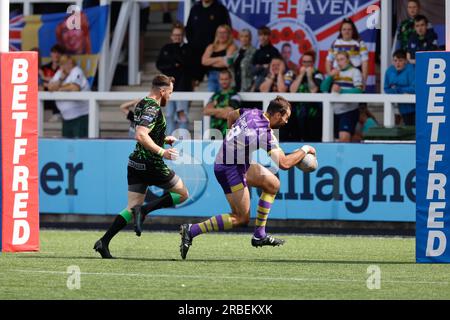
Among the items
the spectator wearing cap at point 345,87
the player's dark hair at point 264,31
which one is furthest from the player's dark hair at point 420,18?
the player's dark hair at point 264,31

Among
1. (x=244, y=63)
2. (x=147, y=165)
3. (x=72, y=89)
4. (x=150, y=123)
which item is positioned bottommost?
(x=147, y=165)

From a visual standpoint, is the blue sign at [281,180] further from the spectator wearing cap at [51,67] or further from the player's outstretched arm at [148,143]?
the player's outstretched arm at [148,143]

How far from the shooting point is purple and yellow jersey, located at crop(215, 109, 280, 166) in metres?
14.8

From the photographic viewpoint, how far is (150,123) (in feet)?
48.7

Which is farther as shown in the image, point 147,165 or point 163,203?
point 163,203

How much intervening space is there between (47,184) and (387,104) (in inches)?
239

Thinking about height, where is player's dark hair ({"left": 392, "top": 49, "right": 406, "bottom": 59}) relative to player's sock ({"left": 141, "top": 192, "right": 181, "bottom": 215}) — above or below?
above

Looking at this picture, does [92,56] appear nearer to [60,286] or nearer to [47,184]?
[47,184]

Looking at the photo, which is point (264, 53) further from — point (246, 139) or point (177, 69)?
point (246, 139)

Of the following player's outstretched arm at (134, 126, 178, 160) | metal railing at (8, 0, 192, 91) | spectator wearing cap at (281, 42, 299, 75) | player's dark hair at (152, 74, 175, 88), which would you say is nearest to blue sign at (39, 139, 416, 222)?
spectator wearing cap at (281, 42, 299, 75)

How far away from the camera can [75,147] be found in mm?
22078

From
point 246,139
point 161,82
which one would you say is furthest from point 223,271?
point 161,82

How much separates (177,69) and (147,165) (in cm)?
937

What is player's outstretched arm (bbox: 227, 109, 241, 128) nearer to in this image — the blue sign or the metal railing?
the blue sign
